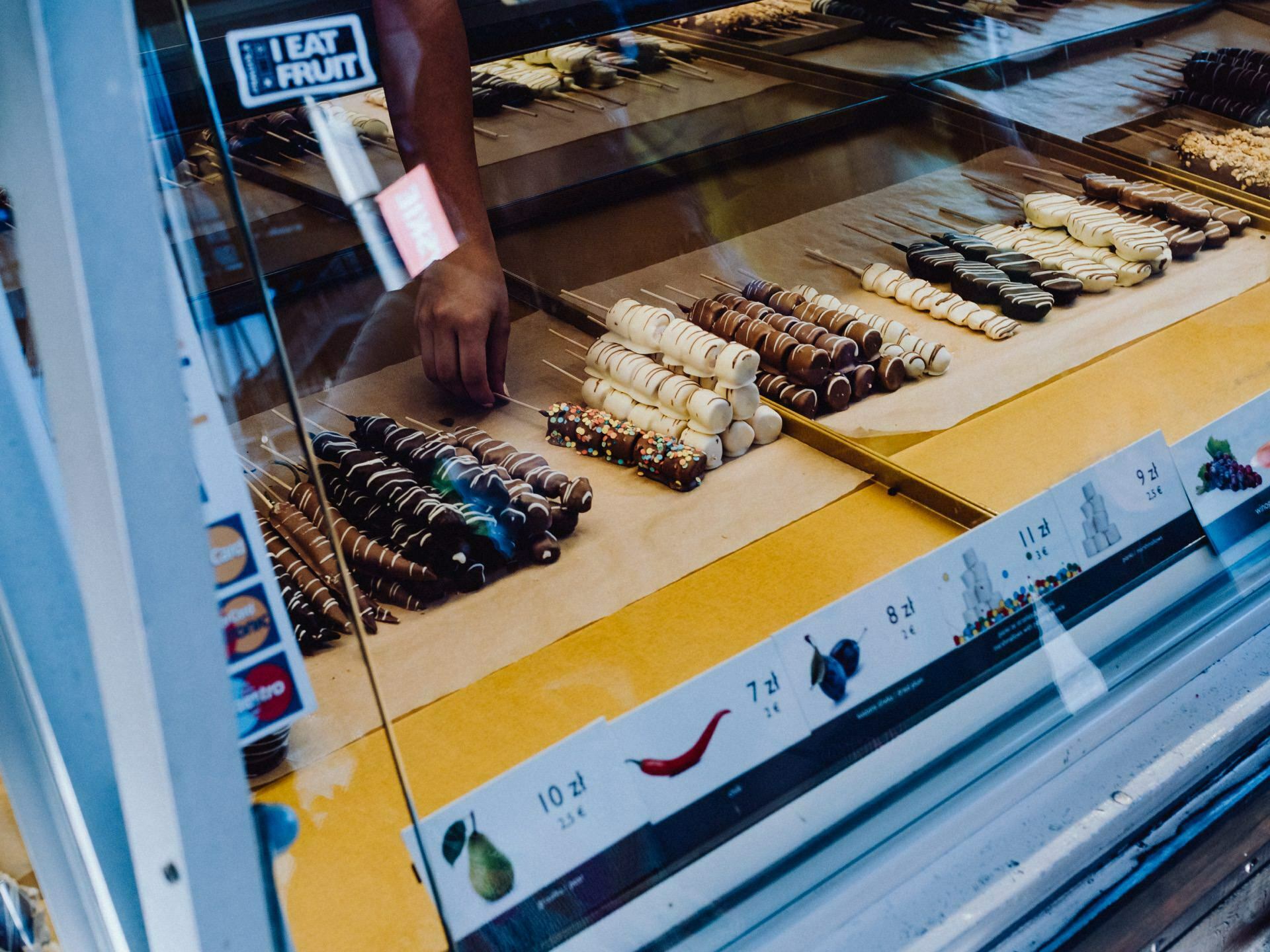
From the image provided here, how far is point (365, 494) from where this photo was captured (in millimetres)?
1411

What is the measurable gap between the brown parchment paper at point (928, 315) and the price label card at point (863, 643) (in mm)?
635

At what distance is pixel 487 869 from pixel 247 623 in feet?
1.03

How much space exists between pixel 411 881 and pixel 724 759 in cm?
29

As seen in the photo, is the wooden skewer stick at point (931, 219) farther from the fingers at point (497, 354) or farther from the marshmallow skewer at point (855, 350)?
the fingers at point (497, 354)

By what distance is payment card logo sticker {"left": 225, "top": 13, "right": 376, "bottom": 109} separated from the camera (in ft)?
3.14

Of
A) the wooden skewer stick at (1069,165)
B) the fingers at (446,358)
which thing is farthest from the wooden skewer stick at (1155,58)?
the fingers at (446,358)

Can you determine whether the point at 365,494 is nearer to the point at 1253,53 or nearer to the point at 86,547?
the point at 86,547

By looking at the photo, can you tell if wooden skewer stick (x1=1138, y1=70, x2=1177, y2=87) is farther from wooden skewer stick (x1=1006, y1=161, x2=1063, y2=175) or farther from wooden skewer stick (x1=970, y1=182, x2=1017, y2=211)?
wooden skewer stick (x1=970, y1=182, x2=1017, y2=211)

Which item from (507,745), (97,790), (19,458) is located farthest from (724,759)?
(19,458)

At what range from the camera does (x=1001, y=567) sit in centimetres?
118

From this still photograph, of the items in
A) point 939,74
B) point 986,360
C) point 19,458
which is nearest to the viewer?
point 19,458

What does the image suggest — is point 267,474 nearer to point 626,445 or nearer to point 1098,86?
point 626,445

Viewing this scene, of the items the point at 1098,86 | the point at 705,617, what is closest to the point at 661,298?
the point at 705,617

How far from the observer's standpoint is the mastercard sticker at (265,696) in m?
0.67
